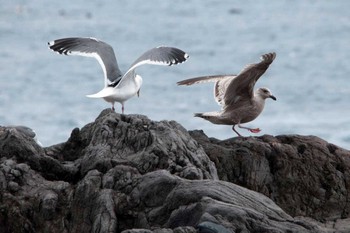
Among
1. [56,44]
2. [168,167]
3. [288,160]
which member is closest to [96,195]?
[168,167]

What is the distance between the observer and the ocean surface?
94.4ft

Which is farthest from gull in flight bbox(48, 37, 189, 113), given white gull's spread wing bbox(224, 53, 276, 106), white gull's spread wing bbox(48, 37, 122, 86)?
white gull's spread wing bbox(224, 53, 276, 106)

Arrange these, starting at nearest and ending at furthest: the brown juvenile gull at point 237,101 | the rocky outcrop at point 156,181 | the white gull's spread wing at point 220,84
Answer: the rocky outcrop at point 156,181 < the brown juvenile gull at point 237,101 < the white gull's spread wing at point 220,84

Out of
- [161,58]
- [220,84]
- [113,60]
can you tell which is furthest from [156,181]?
[113,60]

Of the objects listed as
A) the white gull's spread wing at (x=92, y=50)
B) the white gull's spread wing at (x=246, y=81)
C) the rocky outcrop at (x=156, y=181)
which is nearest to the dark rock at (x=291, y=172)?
the rocky outcrop at (x=156, y=181)

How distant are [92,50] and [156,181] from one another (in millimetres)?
5491

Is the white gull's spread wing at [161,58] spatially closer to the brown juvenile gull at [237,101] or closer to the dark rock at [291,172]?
the brown juvenile gull at [237,101]

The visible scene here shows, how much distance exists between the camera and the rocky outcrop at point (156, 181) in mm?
8789

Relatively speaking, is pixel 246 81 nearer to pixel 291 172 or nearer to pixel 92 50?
pixel 291 172

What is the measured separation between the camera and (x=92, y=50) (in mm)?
14328

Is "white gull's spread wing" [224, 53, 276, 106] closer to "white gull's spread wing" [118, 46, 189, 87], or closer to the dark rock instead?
the dark rock

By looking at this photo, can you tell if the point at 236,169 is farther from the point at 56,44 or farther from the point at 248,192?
the point at 56,44

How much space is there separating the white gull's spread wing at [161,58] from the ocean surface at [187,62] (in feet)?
29.9

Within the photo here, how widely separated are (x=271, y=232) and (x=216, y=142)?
2290 millimetres
